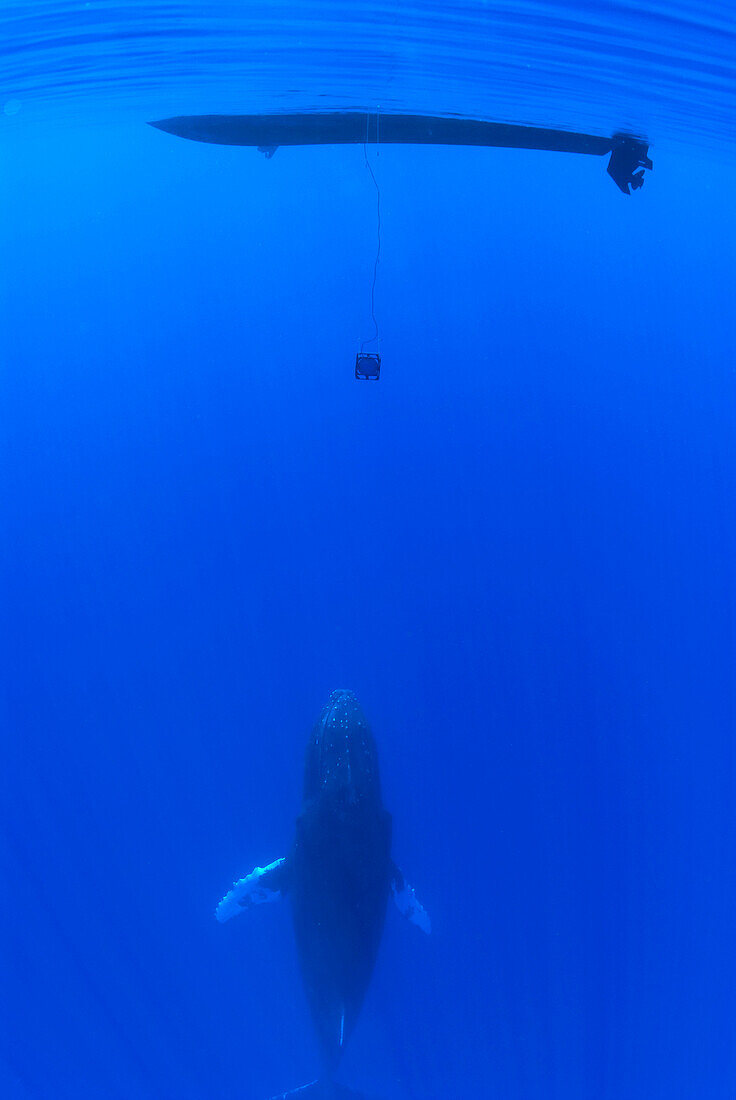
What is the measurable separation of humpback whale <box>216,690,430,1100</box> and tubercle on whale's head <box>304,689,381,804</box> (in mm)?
13

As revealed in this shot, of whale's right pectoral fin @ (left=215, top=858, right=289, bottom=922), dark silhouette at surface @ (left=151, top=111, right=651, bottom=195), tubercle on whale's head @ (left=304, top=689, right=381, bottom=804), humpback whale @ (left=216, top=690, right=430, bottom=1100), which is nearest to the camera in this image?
dark silhouette at surface @ (left=151, top=111, right=651, bottom=195)

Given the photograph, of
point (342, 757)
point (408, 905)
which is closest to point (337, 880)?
point (408, 905)

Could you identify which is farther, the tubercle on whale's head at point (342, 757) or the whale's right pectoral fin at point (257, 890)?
the whale's right pectoral fin at point (257, 890)

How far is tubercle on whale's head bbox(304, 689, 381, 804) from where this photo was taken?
798 centimetres

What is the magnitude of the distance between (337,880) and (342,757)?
1.40 metres

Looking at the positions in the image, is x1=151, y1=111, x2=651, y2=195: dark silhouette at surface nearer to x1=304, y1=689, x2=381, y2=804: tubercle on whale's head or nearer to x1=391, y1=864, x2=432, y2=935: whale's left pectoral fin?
x1=304, y1=689, x2=381, y2=804: tubercle on whale's head

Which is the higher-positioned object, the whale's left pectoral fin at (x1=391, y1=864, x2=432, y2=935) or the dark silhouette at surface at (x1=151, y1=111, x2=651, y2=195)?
the dark silhouette at surface at (x1=151, y1=111, x2=651, y2=195)

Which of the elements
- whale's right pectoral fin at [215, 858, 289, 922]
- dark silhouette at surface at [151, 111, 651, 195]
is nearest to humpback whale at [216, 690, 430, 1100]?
whale's right pectoral fin at [215, 858, 289, 922]

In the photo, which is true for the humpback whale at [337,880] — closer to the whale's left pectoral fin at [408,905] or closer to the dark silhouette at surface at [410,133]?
the whale's left pectoral fin at [408,905]

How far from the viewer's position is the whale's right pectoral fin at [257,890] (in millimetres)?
8219

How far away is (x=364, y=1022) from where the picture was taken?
431 inches

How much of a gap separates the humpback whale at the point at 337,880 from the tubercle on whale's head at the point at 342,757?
0.01 metres

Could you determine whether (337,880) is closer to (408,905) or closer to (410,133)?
(408,905)

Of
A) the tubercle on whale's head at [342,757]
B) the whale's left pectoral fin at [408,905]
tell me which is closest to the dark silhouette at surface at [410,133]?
the tubercle on whale's head at [342,757]
